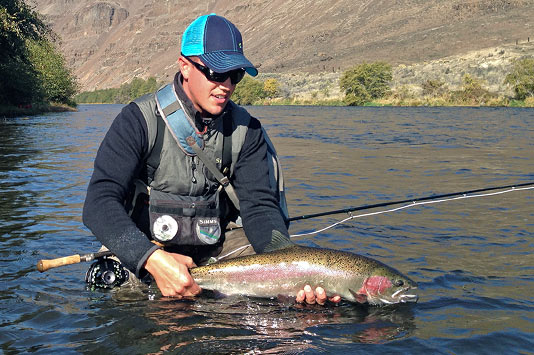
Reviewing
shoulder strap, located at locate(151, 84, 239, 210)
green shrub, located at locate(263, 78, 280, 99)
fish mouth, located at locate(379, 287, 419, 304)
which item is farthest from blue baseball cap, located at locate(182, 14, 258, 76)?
green shrub, located at locate(263, 78, 280, 99)

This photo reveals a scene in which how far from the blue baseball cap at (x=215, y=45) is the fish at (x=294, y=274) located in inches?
48.4

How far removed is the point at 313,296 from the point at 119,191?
1440 mm

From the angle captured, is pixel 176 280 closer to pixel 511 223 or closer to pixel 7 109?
pixel 511 223

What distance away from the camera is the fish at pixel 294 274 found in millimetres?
3807

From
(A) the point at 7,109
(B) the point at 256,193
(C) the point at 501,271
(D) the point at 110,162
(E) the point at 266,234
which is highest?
(A) the point at 7,109

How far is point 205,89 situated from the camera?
378cm

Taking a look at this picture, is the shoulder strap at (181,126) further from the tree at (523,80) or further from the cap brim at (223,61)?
the tree at (523,80)

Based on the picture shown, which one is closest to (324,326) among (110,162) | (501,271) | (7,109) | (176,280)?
(176,280)

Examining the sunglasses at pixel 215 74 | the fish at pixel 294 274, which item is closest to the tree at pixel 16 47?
the sunglasses at pixel 215 74

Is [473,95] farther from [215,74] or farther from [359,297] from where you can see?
[215,74]

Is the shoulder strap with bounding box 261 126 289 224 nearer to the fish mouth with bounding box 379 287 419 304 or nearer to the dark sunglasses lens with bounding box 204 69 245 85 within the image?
the dark sunglasses lens with bounding box 204 69 245 85

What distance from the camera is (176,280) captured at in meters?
3.39

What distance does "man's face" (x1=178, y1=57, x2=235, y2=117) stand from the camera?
374cm

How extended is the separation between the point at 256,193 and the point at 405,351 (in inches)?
58.1
